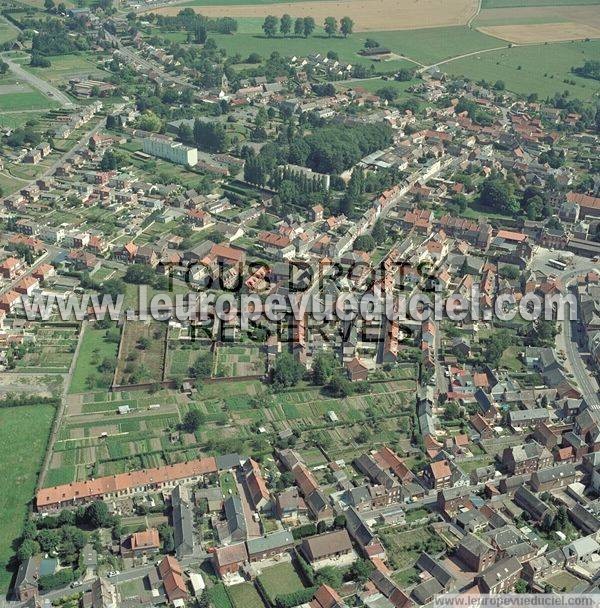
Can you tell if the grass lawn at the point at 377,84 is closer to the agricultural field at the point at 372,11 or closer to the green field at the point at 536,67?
the green field at the point at 536,67

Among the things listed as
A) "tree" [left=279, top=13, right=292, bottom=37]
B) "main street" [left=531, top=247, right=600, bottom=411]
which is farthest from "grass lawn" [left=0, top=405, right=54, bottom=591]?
"tree" [left=279, top=13, right=292, bottom=37]

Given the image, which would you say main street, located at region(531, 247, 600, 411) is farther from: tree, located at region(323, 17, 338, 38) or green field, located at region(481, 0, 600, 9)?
green field, located at region(481, 0, 600, 9)

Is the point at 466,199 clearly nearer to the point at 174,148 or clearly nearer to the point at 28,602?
the point at 174,148

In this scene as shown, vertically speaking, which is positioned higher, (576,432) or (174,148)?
(174,148)

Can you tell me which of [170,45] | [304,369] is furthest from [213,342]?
[170,45]

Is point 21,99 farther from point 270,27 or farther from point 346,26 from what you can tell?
point 346,26

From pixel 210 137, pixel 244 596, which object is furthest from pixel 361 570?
pixel 210 137
